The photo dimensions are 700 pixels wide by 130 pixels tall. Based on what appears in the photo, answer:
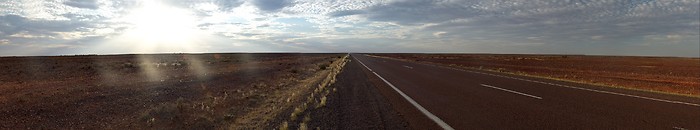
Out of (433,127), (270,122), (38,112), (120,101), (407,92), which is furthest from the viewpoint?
(120,101)

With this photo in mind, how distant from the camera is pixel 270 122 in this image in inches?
357

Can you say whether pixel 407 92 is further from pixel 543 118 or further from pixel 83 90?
pixel 83 90

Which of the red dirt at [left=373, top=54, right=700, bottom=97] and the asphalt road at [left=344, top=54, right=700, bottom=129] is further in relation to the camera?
the red dirt at [left=373, top=54, right=700, bottom=97]

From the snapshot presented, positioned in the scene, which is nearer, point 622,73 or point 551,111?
point 551,111

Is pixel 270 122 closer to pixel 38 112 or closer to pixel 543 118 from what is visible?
pixel 543 118

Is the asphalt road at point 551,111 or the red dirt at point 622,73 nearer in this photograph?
the asphalt road at point 551,111

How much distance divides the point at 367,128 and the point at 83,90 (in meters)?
15.0

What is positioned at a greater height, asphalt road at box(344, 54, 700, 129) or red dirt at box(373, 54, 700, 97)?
asphalt road at box(344, 54, 700, 129)

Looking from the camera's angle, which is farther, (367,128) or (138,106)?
(138,106)

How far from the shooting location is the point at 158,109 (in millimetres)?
12391

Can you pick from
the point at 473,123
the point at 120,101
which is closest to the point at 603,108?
the point at 473,123

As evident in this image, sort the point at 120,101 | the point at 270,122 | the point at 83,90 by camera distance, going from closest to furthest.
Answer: the point at 270,122 → the point at 120,101 → the point at 83,90

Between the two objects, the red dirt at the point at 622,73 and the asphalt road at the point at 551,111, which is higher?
the asphalt road at the point at 551,111

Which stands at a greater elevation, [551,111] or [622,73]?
[551,111]
